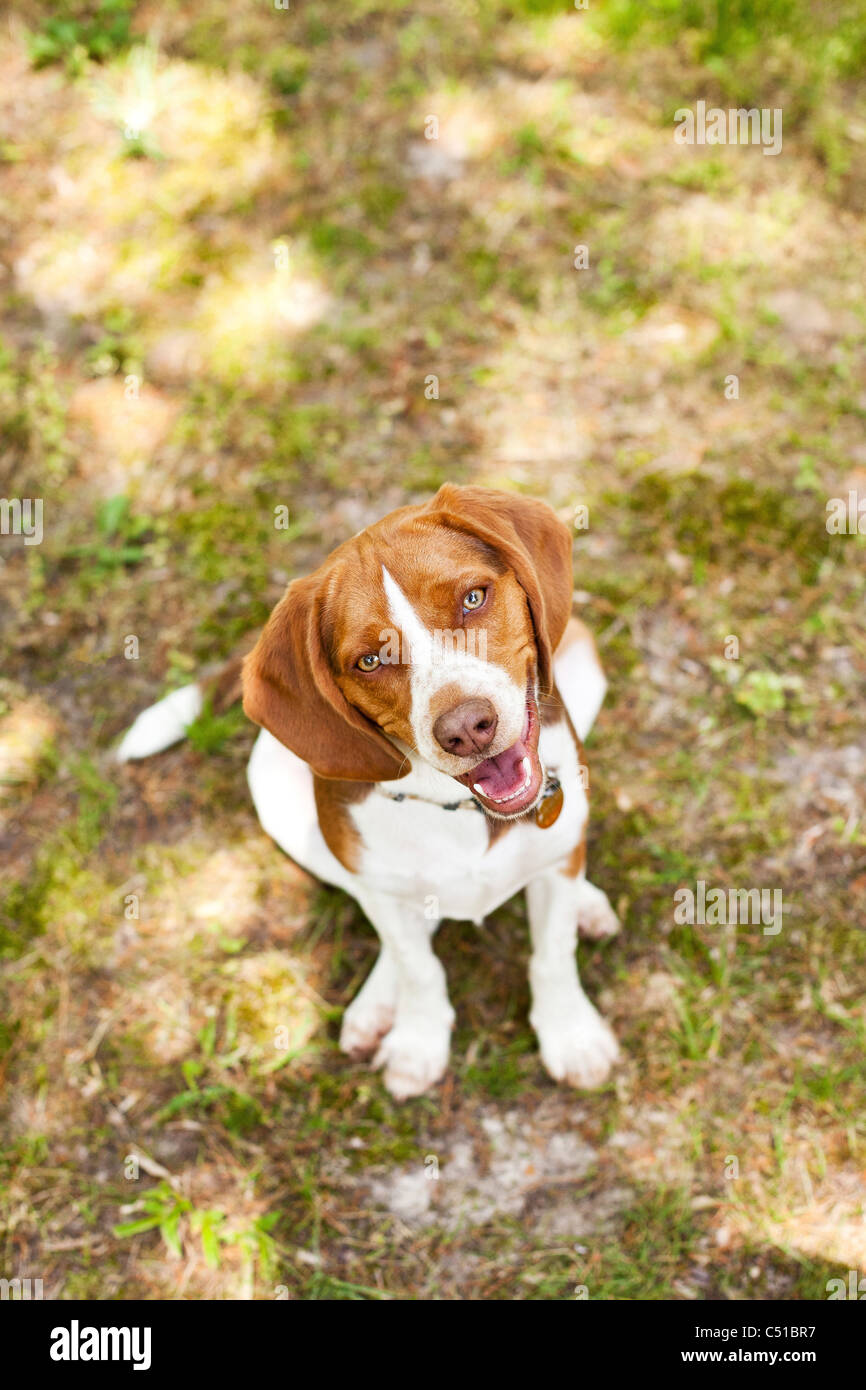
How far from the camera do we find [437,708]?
262 centimetres

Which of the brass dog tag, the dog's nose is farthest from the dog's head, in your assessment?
the brass dog tag

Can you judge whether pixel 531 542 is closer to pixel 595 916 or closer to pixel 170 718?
pixel 595 916

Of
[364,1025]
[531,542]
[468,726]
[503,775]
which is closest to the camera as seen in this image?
[468,726]

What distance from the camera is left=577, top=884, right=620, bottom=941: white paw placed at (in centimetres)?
403

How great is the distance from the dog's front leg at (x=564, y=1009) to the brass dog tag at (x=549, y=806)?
0.53 metres

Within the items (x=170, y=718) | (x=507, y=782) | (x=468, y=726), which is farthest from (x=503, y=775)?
(x=170, y=718)

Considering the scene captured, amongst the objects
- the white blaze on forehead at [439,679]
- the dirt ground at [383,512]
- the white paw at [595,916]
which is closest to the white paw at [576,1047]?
the dirt ground at [383,512]

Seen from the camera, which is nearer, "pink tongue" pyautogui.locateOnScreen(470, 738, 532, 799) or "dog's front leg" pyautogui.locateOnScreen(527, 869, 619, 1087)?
"pink tongue" pyautogui.locateOnScreen(470, 738, 532, 799)

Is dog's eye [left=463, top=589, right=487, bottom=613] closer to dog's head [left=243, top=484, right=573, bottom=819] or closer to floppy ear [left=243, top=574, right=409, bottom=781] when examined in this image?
dog's head [left=243, top=484, right=573, bottom=819]

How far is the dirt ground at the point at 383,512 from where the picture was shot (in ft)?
12.5

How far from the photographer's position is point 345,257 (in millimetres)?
5438

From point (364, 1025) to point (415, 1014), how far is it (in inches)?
11.3

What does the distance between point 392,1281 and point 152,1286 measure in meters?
0.89
